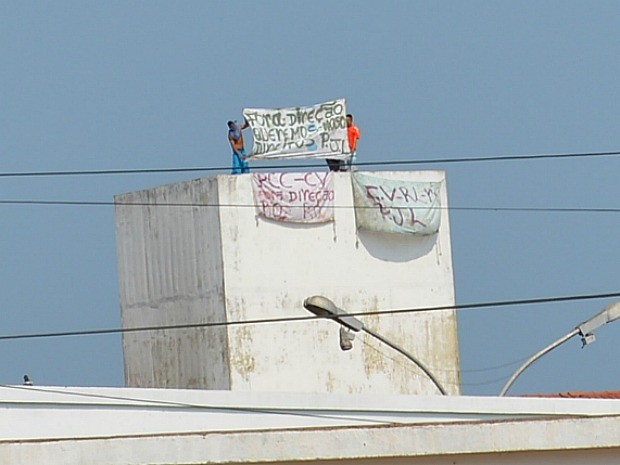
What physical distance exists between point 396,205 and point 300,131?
1991mm

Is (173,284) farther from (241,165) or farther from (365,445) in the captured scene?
(365,445)

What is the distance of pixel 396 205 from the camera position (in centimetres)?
2527

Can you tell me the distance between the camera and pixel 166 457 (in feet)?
29.3

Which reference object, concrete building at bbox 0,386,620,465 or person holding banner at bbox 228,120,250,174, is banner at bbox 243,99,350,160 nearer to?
person holding banner at bbox 228,120,250,174

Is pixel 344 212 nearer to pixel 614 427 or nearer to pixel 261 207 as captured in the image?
pixel 261 207

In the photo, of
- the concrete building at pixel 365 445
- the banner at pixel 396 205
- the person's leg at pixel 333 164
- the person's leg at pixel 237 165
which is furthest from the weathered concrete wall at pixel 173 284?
the concrete building at pixel 365 445

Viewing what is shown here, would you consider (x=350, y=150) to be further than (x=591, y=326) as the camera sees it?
Yes

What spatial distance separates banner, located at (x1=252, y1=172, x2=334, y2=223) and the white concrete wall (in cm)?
15

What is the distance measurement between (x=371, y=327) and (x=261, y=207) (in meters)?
2.39

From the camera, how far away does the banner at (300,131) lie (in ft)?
78.4

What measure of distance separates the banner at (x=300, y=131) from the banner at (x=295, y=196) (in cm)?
35

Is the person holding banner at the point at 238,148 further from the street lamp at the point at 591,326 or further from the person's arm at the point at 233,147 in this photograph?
the street lamp at the point at 591,326

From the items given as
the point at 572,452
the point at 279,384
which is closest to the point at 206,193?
the point at 279,384

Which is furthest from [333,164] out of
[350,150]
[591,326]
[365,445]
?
[365,445]
